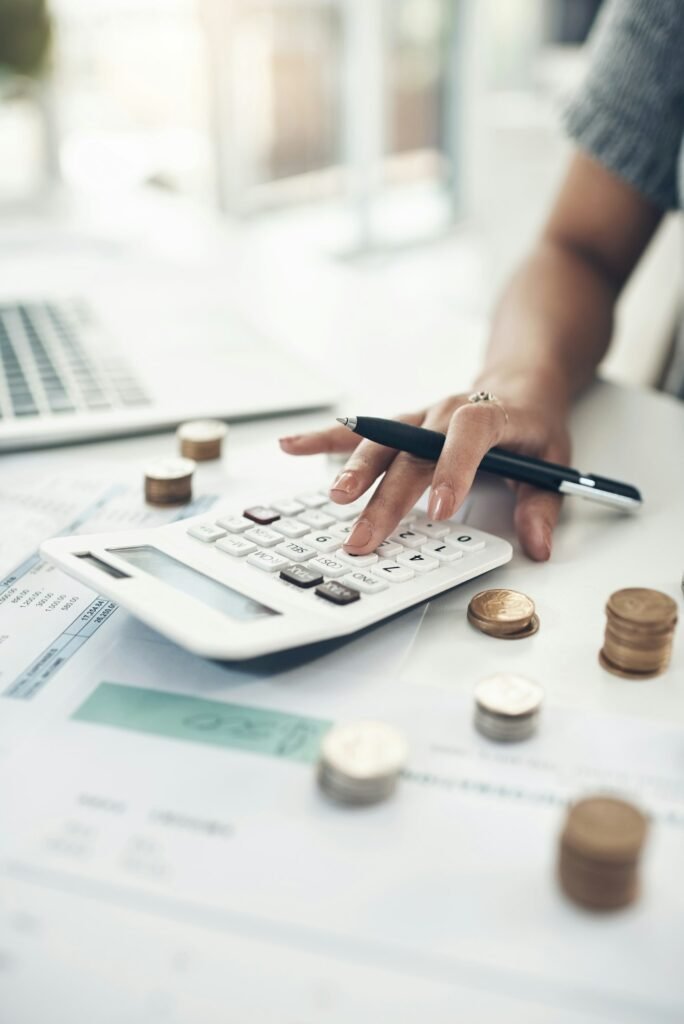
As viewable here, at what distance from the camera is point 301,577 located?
17.4 inches

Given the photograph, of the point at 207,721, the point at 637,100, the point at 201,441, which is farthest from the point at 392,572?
the point at 637,100

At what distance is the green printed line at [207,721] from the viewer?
37 cm

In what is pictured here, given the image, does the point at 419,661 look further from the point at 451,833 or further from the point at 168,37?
the point at 168,37

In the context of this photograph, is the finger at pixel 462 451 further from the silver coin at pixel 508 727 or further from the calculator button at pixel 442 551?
the silver coin at pixel 508 727

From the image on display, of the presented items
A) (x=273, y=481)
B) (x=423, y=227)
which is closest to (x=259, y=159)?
(x=423, y=227)

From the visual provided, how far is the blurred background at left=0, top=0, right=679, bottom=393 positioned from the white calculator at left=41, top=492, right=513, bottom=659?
65.0 inches

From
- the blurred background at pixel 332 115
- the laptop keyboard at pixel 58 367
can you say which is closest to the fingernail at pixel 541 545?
the laptop keyboard at pixel 58 367

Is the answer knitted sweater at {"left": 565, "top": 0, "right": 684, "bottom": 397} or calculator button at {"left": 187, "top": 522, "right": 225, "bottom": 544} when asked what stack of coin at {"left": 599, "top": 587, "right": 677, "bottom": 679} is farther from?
knitted sweater at {"left": 565, "top": 0, "right": 684, "bottom": 397}

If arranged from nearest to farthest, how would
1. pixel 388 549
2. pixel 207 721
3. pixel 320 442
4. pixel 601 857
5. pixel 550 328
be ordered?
pixel 601 857, pixel 207 721, pixel 388 549, pixel 320 442, pixel 550 328

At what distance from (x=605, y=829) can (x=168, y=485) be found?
37 cm

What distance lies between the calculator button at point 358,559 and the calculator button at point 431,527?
4 centimetres

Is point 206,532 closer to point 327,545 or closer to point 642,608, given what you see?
point 327,545

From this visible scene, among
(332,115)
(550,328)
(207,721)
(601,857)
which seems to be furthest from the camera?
(332,115)

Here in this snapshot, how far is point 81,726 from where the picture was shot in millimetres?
380
